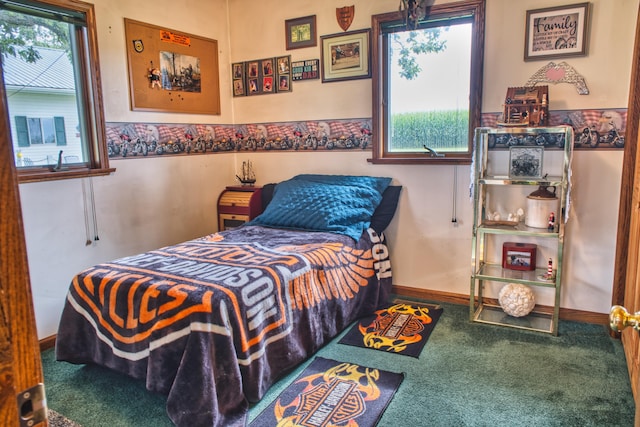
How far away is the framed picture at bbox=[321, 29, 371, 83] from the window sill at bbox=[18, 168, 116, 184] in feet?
5.99

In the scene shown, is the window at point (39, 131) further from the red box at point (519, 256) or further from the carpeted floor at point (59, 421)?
the red box at point (519, 256)

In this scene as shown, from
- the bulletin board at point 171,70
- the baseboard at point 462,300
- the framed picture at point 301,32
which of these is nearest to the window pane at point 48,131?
the bulletin board at point 171,70

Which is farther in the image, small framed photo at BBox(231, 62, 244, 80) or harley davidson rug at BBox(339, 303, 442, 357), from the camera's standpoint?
small framed photo at BBox(231, 62, 244, 80)

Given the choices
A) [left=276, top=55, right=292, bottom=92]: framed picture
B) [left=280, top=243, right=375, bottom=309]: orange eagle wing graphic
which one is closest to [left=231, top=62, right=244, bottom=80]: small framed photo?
[left=276, top=55, right=292, bottom=92]: framed picture

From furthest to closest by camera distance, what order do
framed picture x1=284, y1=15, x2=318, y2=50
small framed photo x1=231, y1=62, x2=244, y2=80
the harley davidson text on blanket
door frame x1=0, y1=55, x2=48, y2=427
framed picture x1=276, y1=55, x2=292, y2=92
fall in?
small framed photo x1=231, y1=62, x2=244, y2=80 < framed picture x1=276, y1=55, x2=292, y2=92 < framed picture x1=284, y1=15, x2=318, y2=50 < the harley davidson text on blanket < door frame x1=0, y1=55, x2=48, y2=427

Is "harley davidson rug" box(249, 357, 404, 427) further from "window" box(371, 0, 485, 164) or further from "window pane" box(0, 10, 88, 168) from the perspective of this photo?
"window pane" box(0, 10, 88, 168)

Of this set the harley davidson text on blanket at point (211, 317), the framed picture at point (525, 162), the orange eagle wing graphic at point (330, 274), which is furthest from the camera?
the framed picture at point (525, 162)

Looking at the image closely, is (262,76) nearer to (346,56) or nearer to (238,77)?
(238,77)

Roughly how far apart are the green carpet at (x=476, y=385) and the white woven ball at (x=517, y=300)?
0.56ft

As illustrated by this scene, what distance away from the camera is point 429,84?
11.0 feet

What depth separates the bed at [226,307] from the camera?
1986 millimetres

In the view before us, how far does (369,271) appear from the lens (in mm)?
3209

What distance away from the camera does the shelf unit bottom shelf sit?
9.59ft

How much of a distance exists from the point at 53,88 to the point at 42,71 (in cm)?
11
